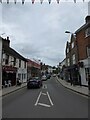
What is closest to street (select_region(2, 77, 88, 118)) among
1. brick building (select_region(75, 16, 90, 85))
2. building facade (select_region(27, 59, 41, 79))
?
brick building (select_region(75, 16, 90, 85))

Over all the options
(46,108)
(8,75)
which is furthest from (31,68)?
(46,108)

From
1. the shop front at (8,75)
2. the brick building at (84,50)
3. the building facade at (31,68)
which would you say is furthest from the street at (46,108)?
the building facade at (31,68)

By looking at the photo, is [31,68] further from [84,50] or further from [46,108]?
[46,108]

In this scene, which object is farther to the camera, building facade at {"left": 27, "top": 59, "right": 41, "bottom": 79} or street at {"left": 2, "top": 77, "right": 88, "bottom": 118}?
building facade at {"left": 27, "top": 59, "right": 41, "bottom": 79}

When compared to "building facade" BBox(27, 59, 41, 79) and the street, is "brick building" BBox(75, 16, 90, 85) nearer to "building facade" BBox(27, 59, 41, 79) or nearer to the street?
the street

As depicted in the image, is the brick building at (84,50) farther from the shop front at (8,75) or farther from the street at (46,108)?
the street at (46,108)

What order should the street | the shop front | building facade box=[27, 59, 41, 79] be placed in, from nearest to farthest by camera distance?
the street < the shop front < building facade box=[27, 59, 41, 79]

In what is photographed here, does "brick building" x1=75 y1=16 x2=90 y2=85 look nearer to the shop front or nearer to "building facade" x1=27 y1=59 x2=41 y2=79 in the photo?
the shop front

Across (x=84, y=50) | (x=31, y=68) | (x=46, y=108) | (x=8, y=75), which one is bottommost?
(x=46, y=108)

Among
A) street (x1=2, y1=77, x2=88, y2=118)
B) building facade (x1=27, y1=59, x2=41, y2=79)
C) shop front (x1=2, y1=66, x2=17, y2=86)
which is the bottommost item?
street (x1=2, y1=77, x2=88, y2=118)

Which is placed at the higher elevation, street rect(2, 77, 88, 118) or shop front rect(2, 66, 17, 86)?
shop front rect(2, 66, 17, 86)

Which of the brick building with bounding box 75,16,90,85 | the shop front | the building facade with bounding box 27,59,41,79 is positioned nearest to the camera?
the brick building with bounding box 75,16,90,85

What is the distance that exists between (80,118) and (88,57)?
23689mm

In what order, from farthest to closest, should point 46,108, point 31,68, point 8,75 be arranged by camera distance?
1. point 31,68
2. point 8,75
3. point 46,108
